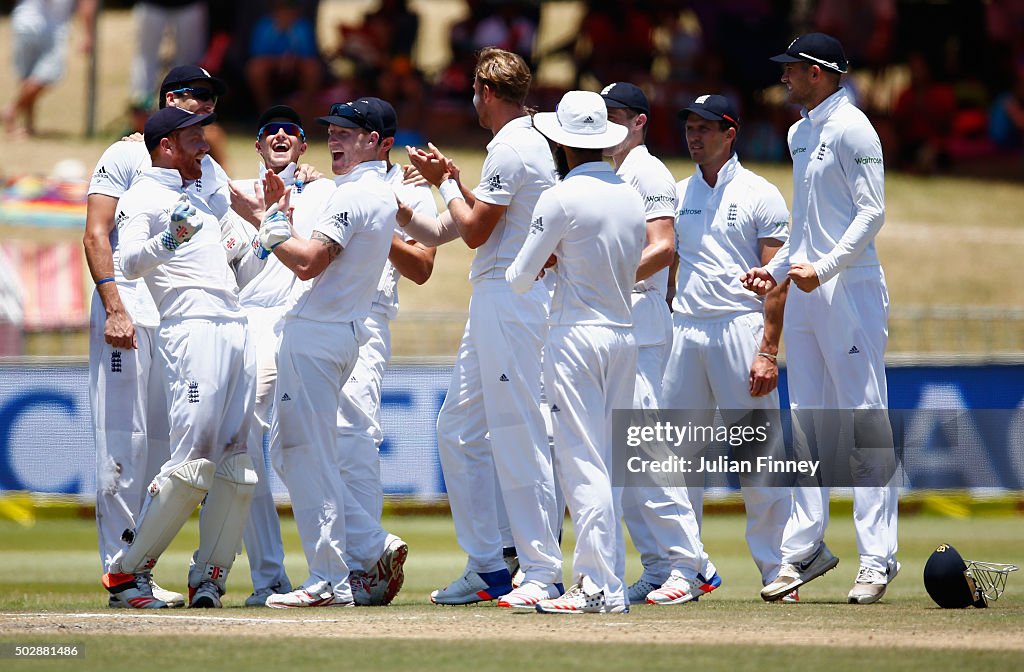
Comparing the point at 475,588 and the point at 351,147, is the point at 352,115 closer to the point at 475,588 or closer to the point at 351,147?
the point at 351,147

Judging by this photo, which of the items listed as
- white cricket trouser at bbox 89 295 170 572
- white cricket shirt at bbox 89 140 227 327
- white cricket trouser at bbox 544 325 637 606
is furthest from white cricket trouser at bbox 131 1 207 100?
white cricket trouser at bbox 544 325 637 606

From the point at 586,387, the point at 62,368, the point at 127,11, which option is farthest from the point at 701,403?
the point at 127,11

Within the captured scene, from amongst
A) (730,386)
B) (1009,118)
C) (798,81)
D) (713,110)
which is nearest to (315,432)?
(730,386)

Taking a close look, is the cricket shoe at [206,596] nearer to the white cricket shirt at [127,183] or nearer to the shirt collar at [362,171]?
the white cricket shirt at [127,183]

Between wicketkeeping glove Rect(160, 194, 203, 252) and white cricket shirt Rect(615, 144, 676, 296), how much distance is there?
92.7 inches

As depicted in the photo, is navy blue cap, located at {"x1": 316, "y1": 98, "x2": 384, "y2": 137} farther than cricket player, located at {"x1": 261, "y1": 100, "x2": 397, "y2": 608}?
Yes

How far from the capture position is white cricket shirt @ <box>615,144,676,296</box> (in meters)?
8.29

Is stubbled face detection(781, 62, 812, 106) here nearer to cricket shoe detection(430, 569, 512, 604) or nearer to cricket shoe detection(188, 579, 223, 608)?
cricket shoe detection(430, 569, 512, 604)

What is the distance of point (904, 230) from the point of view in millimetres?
21094

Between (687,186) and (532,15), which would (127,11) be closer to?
(532,15)

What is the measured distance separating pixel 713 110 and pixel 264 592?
3.67 m

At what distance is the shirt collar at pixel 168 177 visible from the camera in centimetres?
805

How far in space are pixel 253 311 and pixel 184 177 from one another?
130 centimetres

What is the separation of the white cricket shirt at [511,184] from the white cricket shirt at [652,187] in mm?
650
